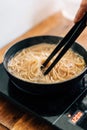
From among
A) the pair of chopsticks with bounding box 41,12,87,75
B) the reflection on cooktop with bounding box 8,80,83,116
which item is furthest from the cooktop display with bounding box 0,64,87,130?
the pair of chopsticks with bounding box 41,12,87,75

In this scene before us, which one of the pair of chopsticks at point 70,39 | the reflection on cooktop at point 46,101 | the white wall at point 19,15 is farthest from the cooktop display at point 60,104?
the white wall at point 19,15

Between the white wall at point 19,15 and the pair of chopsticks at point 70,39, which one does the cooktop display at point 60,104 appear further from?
the white wall at point 19,15

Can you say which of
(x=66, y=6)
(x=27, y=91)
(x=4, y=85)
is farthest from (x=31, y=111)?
(x=66, y=6)

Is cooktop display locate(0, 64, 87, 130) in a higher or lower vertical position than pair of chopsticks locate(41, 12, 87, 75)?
lower

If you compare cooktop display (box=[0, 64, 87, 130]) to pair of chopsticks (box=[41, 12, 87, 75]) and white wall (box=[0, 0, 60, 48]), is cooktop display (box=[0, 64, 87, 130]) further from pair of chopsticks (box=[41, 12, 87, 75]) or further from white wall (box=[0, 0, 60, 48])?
white wall (box=[0, 0, 60, 48])

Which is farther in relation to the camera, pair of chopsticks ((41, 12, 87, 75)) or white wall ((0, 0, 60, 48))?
white wall ((0, 0, 60, 48))

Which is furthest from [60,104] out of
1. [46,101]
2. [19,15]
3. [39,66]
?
[19,15]

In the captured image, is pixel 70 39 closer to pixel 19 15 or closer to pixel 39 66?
pixel 39 66
